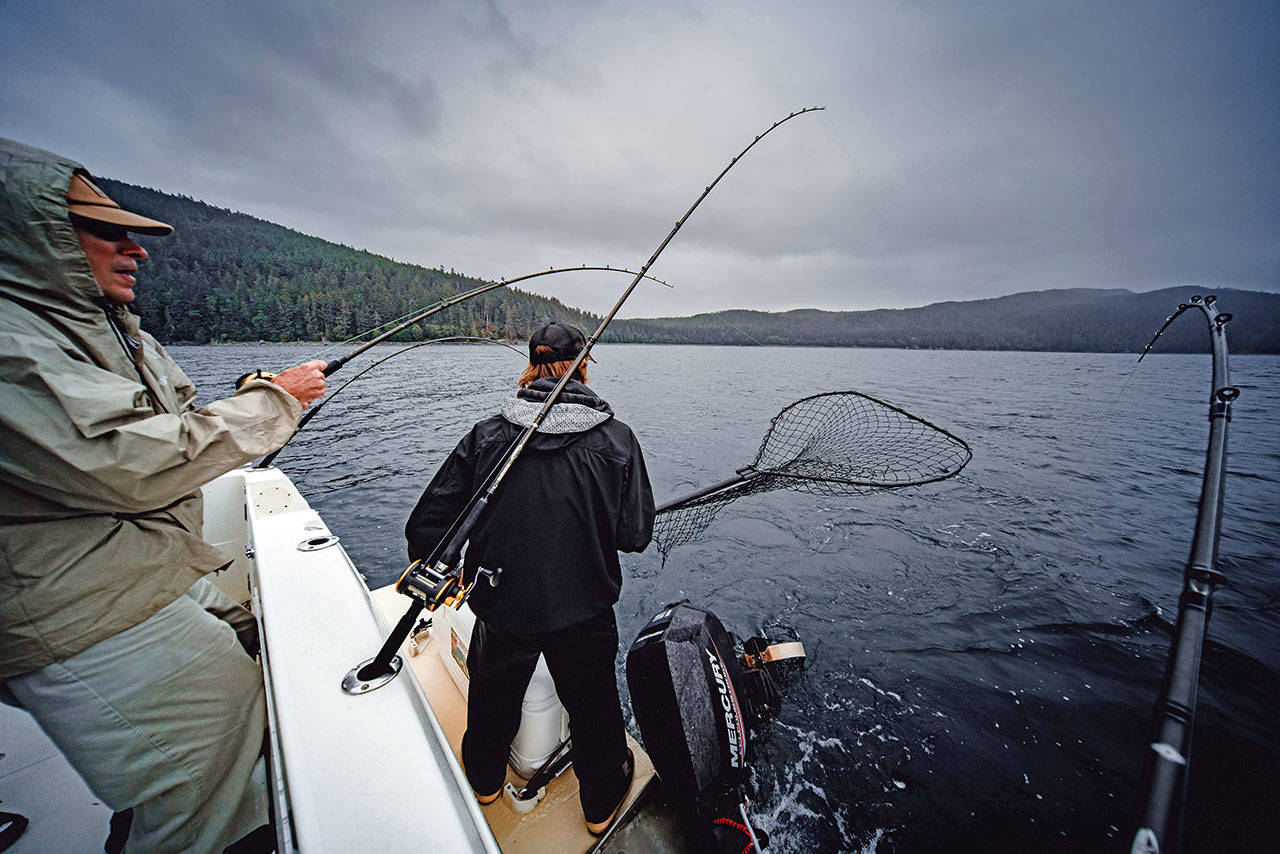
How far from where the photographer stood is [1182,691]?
1.38 meters

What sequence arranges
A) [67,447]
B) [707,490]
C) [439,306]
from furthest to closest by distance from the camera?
[707,490]
[439,306]
[67,447]

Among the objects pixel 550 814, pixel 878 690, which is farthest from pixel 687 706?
pixel 878 690

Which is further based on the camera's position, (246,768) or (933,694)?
(933,694)

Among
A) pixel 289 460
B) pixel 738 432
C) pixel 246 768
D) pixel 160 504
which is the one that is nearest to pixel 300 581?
pixel 246 768

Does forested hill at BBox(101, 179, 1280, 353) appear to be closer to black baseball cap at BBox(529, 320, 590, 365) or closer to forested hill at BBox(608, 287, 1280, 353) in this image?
forested hill at BBox(608, 287, 1280, 353)

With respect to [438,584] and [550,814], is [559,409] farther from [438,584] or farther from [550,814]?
[550,814]

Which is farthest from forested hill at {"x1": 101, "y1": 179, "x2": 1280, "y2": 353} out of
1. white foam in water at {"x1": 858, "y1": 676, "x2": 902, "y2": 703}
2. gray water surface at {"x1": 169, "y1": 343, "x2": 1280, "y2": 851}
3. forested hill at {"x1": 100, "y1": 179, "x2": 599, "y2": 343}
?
white foam in water at {"x1": 858, "y1": 676, "x2": 902, "y2": 703}

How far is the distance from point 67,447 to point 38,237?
685mm

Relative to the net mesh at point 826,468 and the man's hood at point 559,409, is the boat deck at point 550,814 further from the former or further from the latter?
the net mesh at point 826,468

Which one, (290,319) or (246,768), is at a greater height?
(290,319)

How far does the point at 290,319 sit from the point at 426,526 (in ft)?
224

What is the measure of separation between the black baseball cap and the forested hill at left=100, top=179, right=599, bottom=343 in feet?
81.0

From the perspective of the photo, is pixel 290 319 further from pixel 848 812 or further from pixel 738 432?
pixel 848 812

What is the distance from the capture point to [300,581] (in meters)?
2.34
